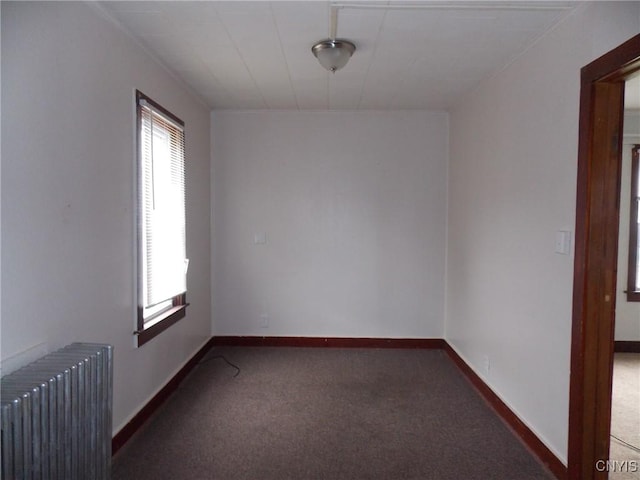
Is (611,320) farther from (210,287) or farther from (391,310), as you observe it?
(210,287)

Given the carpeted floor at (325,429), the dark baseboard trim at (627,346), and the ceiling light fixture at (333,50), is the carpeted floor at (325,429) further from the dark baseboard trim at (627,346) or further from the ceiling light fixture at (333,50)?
the ceiling light fixture at (333,50)

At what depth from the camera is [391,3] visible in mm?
1938

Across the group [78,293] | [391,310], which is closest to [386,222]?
[391,310]

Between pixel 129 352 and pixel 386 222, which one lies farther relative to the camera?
pixel 386 222

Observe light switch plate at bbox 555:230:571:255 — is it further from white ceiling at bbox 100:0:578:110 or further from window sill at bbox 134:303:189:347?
window sill at bbox 134:303:189:347

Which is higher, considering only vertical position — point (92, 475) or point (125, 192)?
point (125, 192)

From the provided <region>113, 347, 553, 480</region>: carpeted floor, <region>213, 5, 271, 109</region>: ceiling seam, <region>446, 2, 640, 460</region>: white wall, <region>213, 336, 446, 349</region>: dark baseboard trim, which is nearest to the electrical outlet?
<region>446, 2, 640, 460</region>: white wall

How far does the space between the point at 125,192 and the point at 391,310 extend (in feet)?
9.29

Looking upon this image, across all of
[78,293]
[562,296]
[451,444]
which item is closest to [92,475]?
[78,293]

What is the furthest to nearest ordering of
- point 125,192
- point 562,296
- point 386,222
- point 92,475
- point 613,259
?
point 386,222 → point 125,192 → point 562,296 → point 613,259 → point 92,475

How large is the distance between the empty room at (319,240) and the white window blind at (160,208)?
0.09ft

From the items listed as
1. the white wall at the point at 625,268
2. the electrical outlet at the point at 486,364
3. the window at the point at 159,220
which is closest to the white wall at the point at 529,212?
the electrical outlet at the point at 486,364

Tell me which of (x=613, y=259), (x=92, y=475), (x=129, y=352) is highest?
(x=613, y=259)

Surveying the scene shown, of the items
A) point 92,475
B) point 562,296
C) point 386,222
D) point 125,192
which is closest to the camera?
point 92,475
